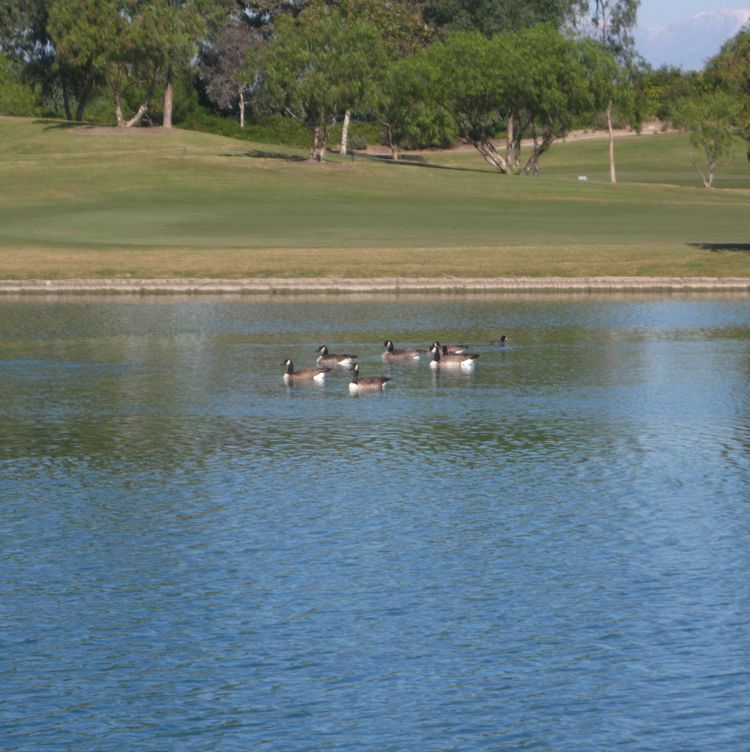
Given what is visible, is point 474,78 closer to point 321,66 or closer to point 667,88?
point 321,66

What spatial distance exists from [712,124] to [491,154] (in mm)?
18920

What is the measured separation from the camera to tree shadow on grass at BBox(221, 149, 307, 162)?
112 m

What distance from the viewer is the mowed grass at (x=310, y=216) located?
58625mm

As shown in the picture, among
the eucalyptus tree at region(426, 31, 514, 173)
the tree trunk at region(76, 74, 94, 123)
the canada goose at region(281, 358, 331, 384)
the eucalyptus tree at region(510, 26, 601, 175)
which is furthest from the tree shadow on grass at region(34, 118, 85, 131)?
the canada goose at region(281, 358, 331, 384)

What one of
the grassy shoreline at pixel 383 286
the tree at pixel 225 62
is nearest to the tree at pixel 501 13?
the tree at pixel 225 62

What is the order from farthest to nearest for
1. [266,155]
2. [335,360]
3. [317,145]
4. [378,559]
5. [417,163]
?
[417,163] → [266,155] → [317,145] → [335,360] → [378,559]

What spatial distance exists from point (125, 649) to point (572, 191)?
296 feet

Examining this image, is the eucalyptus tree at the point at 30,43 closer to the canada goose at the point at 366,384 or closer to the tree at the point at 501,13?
the tree at the point at 501,13

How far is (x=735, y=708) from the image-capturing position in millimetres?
12836

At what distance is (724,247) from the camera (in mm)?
64250

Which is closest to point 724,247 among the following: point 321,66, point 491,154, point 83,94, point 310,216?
point 310,216

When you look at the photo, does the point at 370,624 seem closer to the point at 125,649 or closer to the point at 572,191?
the point at 125,649

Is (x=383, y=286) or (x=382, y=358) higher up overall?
(x=383, y=286)

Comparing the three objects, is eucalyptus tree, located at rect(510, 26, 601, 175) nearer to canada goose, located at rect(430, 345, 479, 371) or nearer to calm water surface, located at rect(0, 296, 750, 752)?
calm water surface, located at rect(0, 296, 750, 752)
